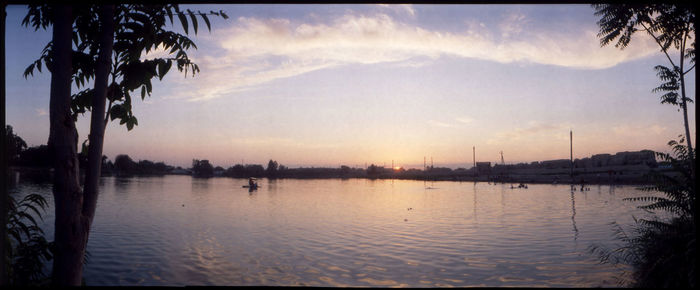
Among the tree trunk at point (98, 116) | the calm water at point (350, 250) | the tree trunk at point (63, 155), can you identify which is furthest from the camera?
the calm water at point (350, 250)

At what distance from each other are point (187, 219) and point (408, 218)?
15206 millimetres

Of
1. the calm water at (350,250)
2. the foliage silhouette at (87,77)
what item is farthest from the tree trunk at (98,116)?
the calm water at (350,250)

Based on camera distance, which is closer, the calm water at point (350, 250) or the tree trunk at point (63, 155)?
the tree trunk at point (63, 155)

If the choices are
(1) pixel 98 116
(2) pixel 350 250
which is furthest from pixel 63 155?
(2) pixel 350 250

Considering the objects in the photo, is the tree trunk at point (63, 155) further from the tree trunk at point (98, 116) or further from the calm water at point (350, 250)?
the calm water at point (350, 250)

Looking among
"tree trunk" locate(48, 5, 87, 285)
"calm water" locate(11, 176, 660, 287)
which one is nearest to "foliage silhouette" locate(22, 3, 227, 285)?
"tree trunk" locate(48, 5, 87, 285)

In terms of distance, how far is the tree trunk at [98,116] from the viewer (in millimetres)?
4414

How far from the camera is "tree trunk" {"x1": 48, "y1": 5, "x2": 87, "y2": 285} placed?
3.97m

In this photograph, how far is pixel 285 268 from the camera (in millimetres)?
14289

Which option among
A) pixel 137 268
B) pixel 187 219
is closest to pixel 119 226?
pixel 187 219

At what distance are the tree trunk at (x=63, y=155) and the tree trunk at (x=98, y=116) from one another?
0.95 feet

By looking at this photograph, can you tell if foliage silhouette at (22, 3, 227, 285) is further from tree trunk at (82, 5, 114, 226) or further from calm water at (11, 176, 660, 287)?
calm water at (11, 176, 660, 287)

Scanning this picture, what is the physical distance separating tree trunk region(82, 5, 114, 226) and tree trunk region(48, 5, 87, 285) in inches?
11.4

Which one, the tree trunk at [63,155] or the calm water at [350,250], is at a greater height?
the tree trunk at [63,155]
